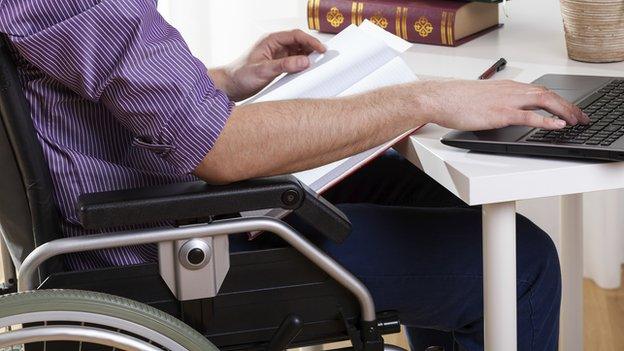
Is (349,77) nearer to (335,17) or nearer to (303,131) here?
(303,131)

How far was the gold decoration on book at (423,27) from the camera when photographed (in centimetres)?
177

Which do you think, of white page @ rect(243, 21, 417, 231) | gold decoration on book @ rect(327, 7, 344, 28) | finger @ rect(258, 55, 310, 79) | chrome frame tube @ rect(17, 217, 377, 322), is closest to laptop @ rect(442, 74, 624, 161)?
white page @ rect(243, 21, 417, 231)

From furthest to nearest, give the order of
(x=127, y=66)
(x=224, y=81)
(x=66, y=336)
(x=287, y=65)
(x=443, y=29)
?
(x=443, y=29) < (x=224, y=81) < (x=287, y=65) < (x=127, y=66) < (x=66, y=336)

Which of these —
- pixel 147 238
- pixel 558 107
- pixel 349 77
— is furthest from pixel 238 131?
pixel 558 107

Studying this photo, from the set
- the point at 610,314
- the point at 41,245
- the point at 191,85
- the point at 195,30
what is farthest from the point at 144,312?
the point at 195,30

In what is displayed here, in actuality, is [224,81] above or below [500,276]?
above

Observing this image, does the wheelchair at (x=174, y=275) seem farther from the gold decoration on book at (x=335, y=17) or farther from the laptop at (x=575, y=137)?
the gold decoration on book at (x=335, y=17)

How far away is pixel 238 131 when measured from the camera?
1.18 meters

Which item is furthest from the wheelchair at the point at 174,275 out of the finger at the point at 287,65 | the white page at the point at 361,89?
the finger at the point at 287,65

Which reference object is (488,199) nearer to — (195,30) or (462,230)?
(462,230)

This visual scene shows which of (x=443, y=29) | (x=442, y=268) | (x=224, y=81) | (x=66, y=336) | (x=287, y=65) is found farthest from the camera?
(x=443, y=29)

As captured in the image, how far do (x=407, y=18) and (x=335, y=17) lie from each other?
0.15 metres

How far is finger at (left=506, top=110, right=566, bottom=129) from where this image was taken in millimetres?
1204

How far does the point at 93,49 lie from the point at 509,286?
0.53m
